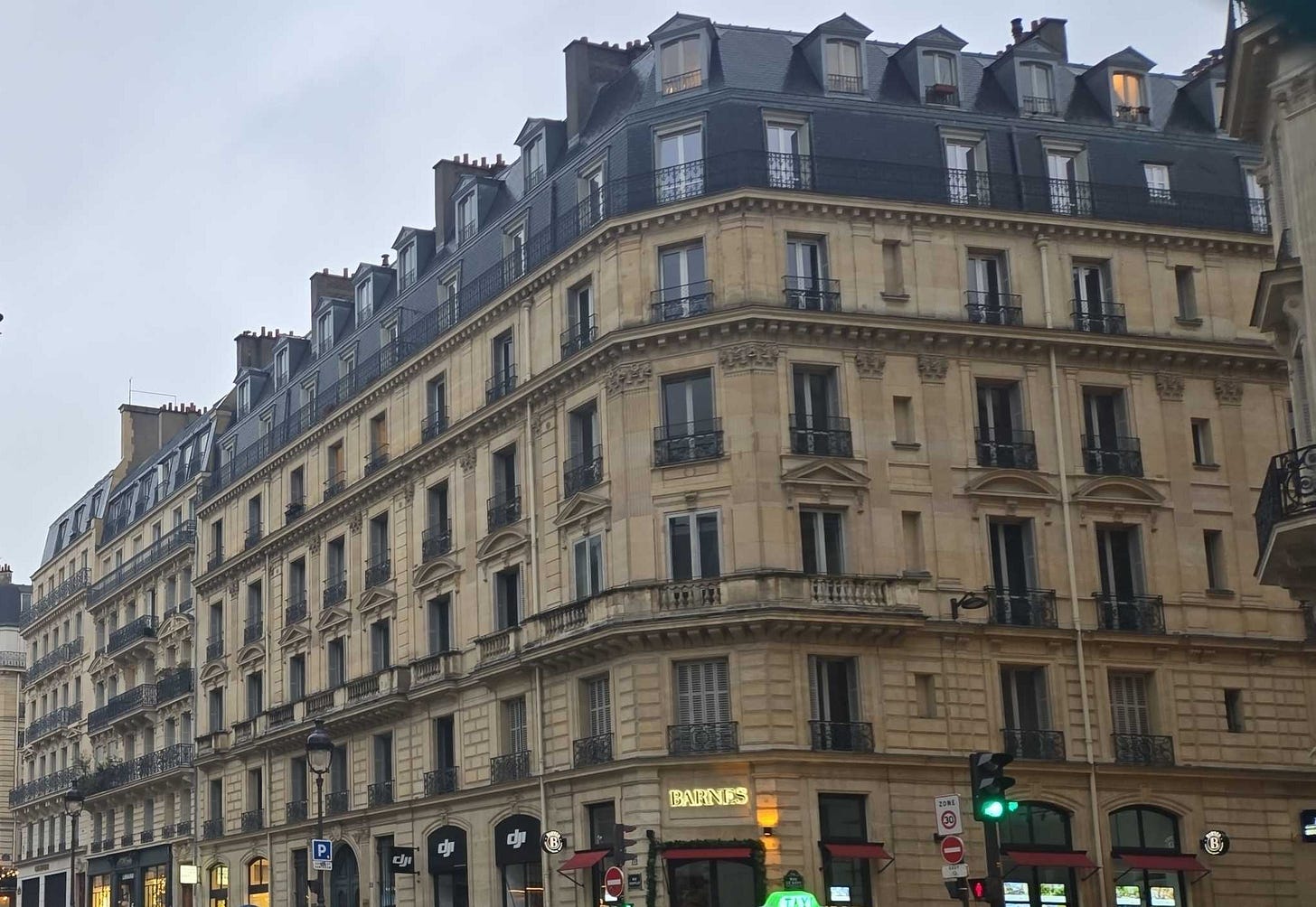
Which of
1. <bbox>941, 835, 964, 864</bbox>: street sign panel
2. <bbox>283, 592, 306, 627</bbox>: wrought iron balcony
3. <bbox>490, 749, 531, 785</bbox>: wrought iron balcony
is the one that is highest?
<bbox>283, 592, 306, 627</bbox>: wrought iron balcony

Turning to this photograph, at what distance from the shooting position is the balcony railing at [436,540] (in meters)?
42.2

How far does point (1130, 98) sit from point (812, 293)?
996 centimetres

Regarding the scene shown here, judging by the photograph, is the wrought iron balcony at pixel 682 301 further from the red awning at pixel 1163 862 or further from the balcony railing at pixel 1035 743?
the red awning at pixel 1163 862

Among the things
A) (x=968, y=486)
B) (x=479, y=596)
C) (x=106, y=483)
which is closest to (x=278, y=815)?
(x=479, y=596)

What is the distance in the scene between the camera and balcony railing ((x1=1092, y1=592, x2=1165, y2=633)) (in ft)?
115

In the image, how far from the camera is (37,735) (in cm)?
7794

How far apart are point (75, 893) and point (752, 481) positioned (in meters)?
48.0

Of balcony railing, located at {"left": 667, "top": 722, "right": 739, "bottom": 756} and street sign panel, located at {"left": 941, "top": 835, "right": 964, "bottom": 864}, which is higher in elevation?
balcony railing, located at {"left": 667, "top": 722, "right": 739, "bottom": 756}

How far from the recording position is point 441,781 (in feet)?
135

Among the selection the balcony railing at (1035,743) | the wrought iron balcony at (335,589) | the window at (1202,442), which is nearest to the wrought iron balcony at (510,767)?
the wrought iron balcony at (335,589)

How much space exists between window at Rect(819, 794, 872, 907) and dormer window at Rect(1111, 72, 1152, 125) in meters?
17.1

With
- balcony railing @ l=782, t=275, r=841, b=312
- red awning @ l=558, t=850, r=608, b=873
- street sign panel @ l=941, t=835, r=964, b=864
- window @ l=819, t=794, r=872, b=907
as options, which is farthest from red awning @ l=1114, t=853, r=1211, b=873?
street sign panel @ l=941, t=835, r=964, b=864

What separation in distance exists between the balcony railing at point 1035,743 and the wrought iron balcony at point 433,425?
53.8ft

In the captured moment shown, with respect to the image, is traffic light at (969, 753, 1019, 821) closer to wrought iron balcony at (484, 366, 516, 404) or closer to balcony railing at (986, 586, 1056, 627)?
balcony railing at (986, 586, 1056, 627)
